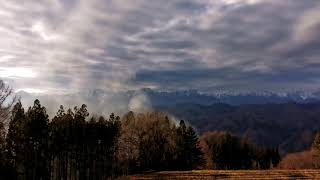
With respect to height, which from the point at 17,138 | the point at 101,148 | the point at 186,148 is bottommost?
the point at 186,148

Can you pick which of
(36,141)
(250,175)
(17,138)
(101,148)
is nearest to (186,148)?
(101,148)

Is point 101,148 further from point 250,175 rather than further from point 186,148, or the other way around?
point 250,175

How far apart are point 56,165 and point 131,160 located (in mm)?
28505

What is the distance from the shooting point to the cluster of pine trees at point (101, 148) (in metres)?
83.8

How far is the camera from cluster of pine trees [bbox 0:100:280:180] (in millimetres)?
83812

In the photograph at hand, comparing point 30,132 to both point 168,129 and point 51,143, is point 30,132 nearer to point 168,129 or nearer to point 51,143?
point 51,143

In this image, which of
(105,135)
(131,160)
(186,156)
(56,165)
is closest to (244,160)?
(186,156)

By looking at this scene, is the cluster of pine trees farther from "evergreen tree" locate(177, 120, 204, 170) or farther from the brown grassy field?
the brown grassy field

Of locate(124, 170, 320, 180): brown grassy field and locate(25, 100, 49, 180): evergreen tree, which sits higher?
locate(25, 100, 49, 180): evergreen tree

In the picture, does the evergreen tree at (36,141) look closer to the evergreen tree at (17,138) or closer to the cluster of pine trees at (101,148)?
the cluster of pine trees at (101,148)

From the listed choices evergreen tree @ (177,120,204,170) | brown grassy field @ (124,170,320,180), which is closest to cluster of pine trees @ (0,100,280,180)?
evergreen tree @ (177,120,204,170)

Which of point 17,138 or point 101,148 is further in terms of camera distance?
point 101,148

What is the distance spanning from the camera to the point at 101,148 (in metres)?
111

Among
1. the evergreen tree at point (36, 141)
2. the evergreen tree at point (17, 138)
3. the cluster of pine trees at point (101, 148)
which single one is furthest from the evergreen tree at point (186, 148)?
the evergreen tree at point (17, 138)
